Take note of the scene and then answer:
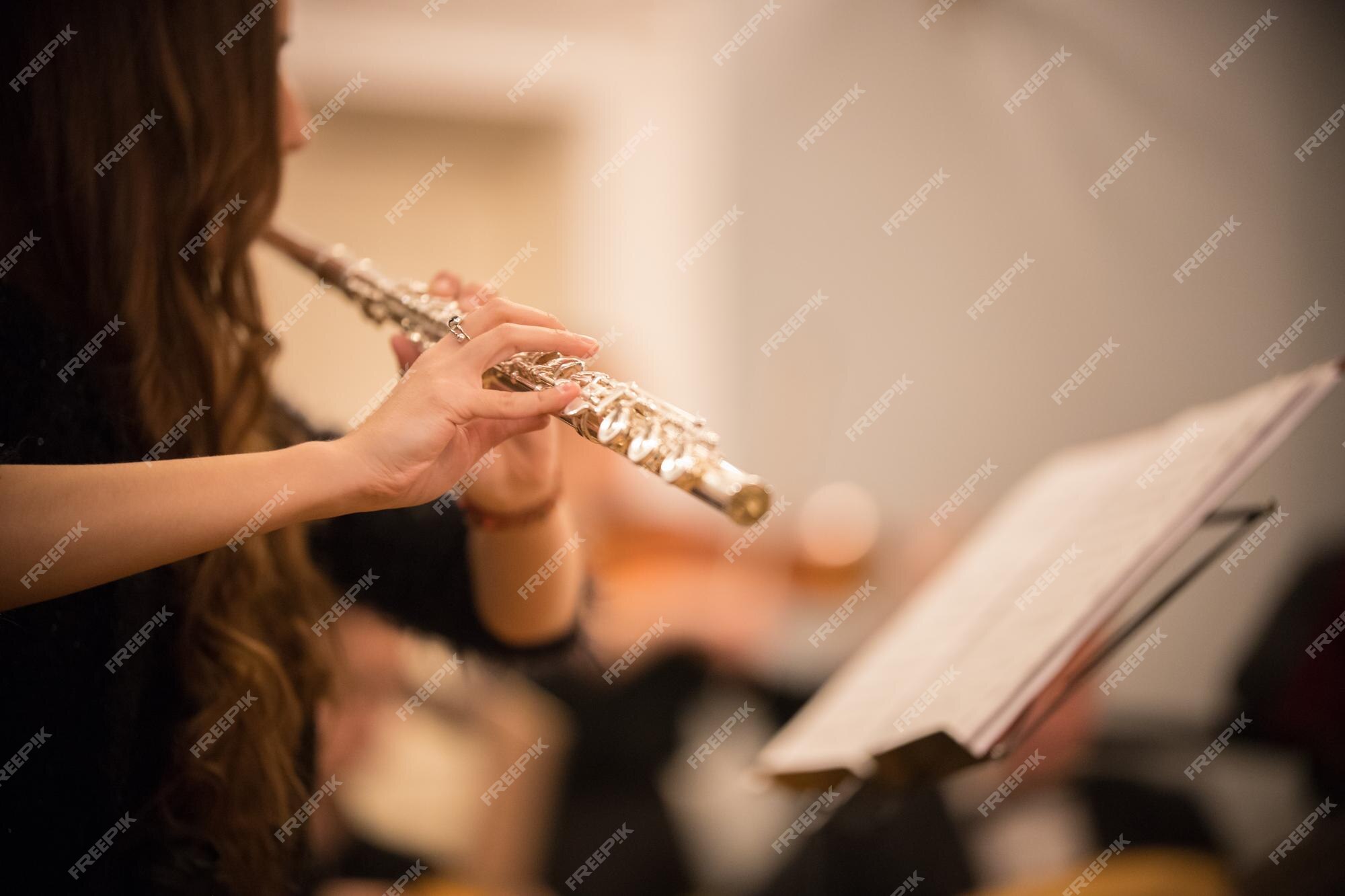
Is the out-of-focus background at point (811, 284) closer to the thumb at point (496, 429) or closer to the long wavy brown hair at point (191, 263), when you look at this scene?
the long wavy brown hair at point (191, 263)

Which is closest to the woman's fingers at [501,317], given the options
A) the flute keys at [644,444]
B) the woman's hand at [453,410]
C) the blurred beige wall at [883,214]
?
the woman's hand at [453,410]

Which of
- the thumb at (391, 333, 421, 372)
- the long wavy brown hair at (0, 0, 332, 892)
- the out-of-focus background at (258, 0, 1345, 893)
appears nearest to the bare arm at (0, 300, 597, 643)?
the thumb at (391, 333, 421, 372)

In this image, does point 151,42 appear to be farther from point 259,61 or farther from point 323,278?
point 323,278

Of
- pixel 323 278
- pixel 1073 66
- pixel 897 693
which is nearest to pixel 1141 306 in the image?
pixel 1073 66

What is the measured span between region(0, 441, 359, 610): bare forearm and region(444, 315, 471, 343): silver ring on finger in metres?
0.14

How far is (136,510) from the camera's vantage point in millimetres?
545

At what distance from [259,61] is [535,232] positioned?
2.09 meters

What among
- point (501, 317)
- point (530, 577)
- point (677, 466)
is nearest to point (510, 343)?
point (501, 317)

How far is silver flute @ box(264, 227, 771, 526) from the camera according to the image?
62 cm

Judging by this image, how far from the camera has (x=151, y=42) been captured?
823mm

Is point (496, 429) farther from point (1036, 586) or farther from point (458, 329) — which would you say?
point (1036, 586)

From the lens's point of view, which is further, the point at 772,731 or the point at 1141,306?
the point at 1141,306

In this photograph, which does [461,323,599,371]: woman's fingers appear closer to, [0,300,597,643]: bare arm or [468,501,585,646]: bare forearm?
[0,300,597,643]: bare arm

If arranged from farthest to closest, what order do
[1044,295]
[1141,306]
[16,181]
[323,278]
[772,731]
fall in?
[1044,295]
[1141,306]
[772,731]
[323,278]
[16,181]
